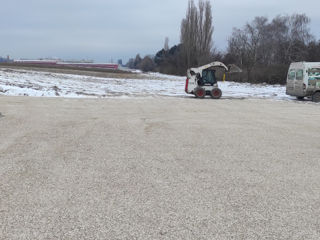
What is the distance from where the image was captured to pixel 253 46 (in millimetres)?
54062

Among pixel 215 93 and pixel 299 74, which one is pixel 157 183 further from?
pixel 299 74

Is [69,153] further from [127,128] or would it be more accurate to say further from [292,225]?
[292,225]

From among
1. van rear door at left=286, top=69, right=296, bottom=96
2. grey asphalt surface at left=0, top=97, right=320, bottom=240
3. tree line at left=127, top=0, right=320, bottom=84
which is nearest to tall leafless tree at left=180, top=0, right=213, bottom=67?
tree line at left=127, top=0, right=320, bottom=84

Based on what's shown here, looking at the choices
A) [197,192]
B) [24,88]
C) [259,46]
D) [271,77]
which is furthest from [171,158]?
[259,46]

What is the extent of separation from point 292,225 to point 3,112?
10.2 m

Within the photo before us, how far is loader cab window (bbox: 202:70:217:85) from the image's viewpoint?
2048cm

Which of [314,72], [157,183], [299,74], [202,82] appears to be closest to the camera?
[157,183]

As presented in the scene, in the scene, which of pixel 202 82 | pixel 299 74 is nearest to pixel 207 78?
pixel 202 82

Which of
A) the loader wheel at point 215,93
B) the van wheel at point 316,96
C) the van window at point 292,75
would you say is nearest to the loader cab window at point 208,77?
the loader wheel at point 215,93

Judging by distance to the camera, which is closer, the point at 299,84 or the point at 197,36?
the point at 299,84

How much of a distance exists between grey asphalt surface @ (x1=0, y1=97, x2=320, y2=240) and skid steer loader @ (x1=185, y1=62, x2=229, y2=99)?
11407 millimetres

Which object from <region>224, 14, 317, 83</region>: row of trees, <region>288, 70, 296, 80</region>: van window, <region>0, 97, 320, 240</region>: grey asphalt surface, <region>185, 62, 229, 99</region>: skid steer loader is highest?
<region>224, 14, 317, 83</region>: row of trees

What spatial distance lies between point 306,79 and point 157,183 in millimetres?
17026

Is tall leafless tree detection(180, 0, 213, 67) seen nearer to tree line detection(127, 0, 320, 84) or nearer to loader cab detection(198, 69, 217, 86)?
tree line detection(127, 0, 320, 84)
